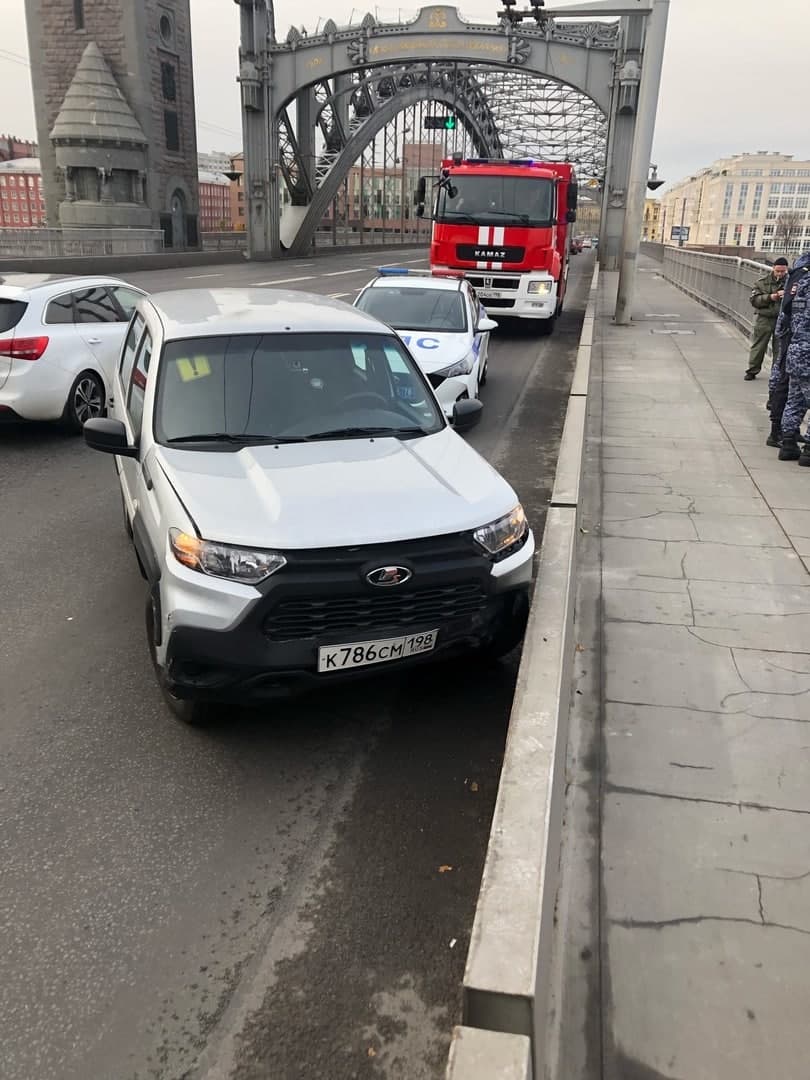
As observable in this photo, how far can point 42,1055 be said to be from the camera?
2.25 metres

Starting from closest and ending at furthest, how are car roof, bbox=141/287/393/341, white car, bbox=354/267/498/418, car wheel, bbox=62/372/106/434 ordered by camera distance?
car roof, bbox=141/287/393/341 → car wheel, bbox=62/372/106/434 → white car, bbox=354/267/498/418

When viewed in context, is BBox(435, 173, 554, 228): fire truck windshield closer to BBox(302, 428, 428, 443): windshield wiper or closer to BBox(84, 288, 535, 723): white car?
BBox(84, 288, 535, 723): white car

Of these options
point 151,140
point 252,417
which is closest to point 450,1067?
point 252,417

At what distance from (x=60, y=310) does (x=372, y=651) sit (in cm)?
682

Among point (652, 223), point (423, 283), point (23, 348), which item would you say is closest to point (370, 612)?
point (23, 348)

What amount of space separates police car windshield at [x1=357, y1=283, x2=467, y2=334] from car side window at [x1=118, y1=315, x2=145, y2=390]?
5.03m

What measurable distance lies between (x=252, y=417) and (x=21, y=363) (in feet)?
16.0

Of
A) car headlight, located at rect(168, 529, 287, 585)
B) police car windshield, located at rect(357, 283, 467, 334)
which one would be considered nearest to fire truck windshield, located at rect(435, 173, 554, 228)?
police car windshield, located at rect(357, 283, 467, 334)

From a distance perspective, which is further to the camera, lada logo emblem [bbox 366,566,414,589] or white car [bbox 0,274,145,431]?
white car [bbox 0,274,145,431]

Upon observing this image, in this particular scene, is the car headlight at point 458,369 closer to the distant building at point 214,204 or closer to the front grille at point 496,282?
the front grille at point 496,282

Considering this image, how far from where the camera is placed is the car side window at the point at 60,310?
8.50 m

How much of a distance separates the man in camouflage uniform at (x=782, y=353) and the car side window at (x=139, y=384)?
581 cm

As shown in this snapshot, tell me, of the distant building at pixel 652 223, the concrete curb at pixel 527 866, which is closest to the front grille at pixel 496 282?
the concrete curb at pixel 527 866

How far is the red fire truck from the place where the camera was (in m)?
16.8
